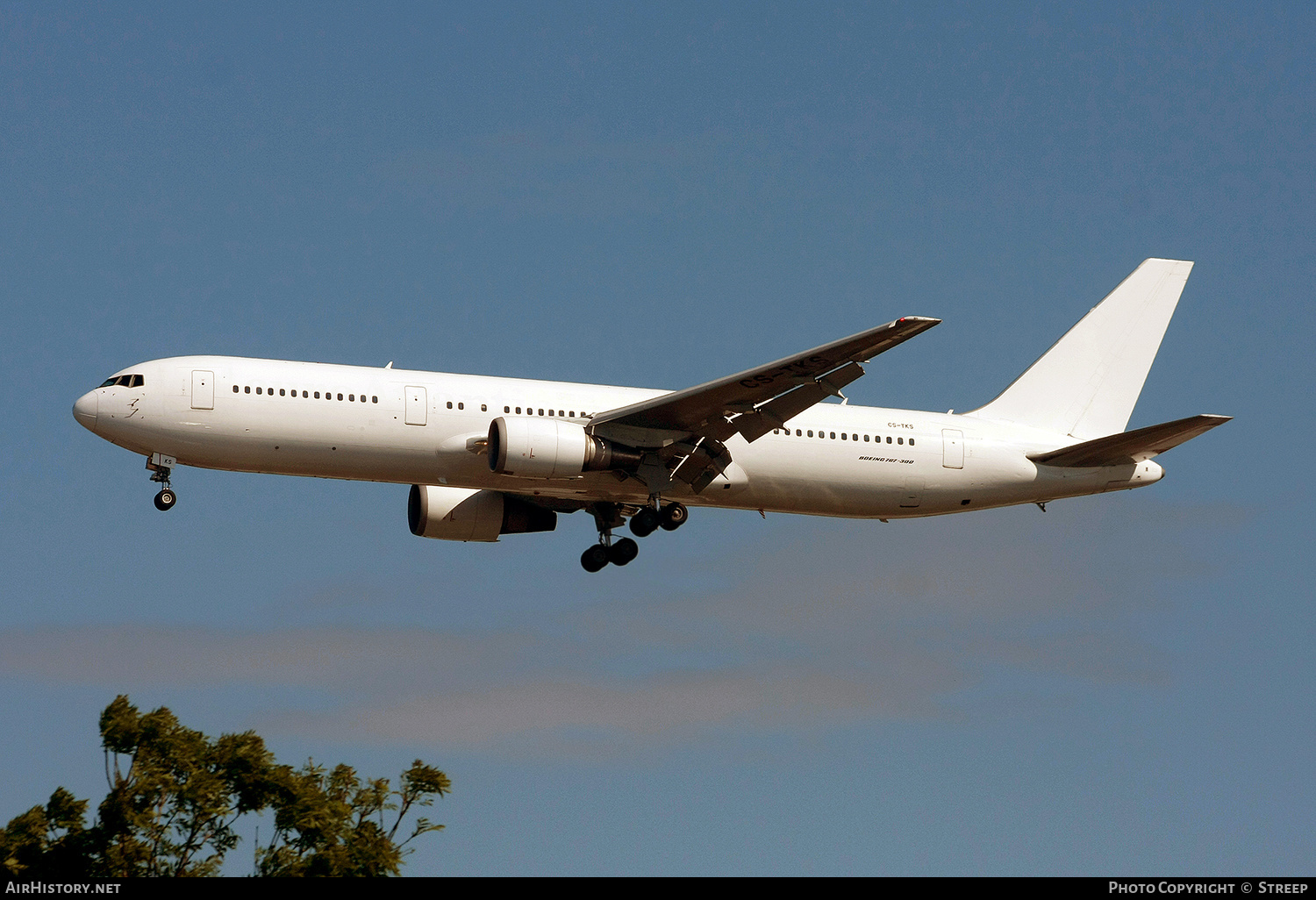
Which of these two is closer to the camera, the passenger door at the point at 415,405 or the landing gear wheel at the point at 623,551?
the passenger door at the point at 415,405

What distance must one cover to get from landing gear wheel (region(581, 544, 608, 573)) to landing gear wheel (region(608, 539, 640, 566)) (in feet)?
0.48

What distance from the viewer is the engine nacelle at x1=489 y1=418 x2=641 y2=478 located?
35.9 metres

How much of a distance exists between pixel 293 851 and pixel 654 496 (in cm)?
1212

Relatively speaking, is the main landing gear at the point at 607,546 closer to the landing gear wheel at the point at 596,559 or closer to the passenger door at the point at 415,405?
the landing gear wheel at the point at 596,559

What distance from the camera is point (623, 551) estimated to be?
42.4 meters

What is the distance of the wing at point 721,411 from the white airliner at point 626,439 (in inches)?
1.7

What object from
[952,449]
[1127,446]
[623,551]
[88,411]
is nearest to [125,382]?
[88,411]

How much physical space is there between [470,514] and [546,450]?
7429 millimetres

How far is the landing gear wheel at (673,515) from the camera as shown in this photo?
39.9 metres

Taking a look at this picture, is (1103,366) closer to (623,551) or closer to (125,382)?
(623,551)

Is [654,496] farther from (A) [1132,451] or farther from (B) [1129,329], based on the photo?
(B) [1129,329]

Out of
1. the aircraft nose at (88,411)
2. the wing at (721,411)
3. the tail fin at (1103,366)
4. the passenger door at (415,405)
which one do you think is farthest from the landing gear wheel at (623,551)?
the aircraft nose at (88,411)
